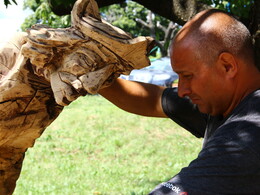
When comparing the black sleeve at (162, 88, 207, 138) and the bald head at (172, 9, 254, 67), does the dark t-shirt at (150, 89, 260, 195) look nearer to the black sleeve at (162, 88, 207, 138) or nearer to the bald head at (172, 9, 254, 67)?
the bald head at (172, 9, 254, 67)

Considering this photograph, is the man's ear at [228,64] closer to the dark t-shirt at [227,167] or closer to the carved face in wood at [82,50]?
the dark t-shirt at [227,167]

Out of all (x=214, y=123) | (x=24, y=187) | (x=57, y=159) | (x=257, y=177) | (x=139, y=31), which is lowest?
(x=139, y=31)

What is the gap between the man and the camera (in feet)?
4.95

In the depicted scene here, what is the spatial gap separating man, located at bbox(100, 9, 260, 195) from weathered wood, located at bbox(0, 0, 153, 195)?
24 cm

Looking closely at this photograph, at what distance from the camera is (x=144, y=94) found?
2635 mm

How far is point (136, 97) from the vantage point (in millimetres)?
2602

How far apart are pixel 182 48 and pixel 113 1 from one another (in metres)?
1.85

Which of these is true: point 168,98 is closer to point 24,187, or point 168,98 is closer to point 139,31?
point 24,187

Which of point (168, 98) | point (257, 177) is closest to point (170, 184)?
point (257, 177)

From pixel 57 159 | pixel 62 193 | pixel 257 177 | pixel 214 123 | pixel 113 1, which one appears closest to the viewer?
pixel 257 177

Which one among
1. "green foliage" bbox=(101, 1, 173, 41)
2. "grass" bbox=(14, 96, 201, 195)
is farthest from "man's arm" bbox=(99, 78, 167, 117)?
"green foliage" bbox=(101, 1, 173, 41)

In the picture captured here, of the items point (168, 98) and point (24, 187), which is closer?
point (168, 98)

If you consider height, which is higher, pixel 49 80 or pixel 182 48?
pixel 182 48

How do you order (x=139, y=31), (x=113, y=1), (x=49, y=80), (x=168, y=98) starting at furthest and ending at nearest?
(x=139, y=31) < (x=113, y=1) < (x=168, y=98) < (x=49, y=80)
